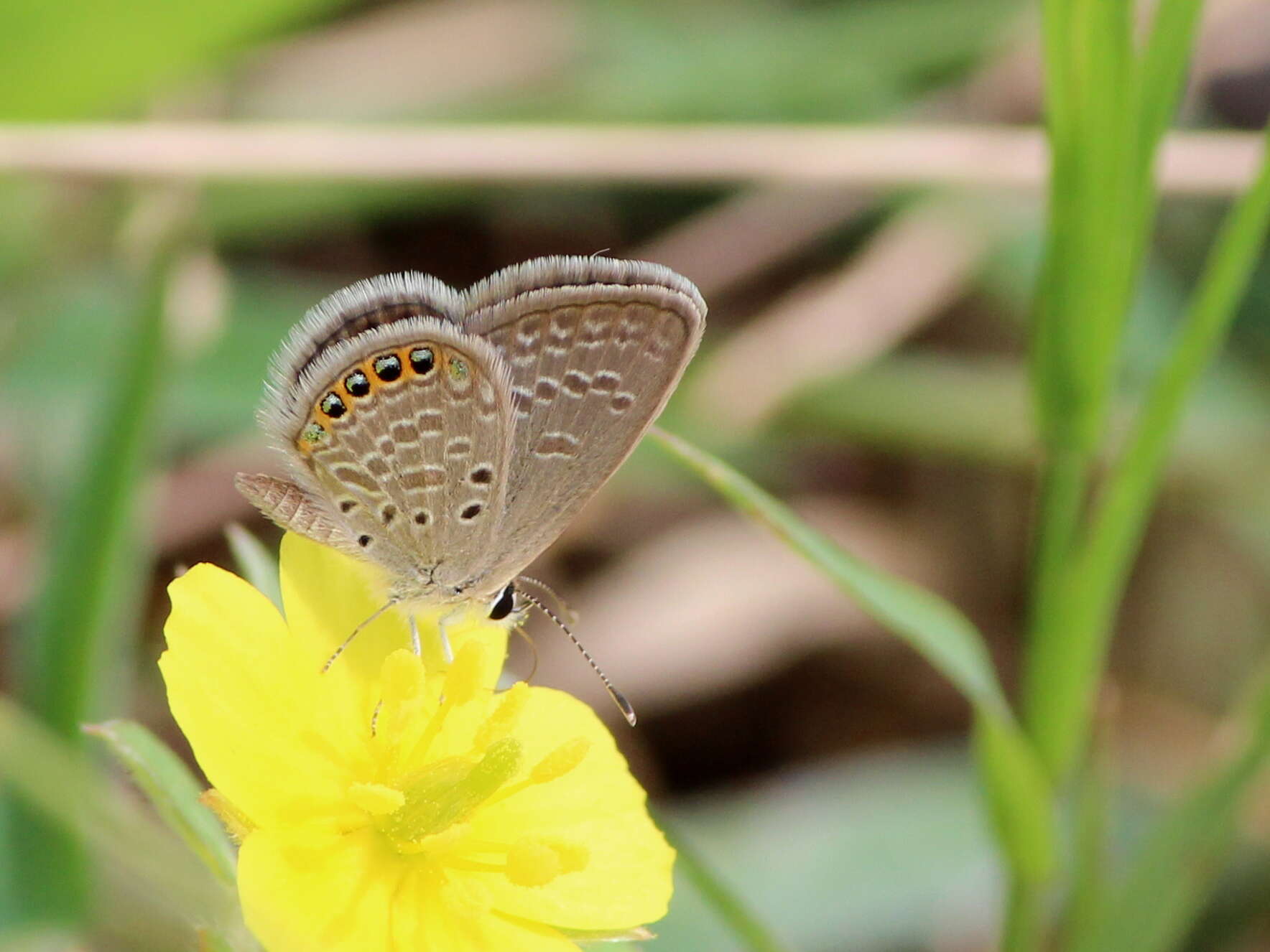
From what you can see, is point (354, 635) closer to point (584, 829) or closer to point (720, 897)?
point (584, 829)

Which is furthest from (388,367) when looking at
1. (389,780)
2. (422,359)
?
(389,780)

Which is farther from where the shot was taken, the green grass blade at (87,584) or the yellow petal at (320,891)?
the green grass blade at (87,584)

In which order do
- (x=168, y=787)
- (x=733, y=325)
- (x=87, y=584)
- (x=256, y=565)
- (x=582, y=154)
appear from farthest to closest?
(x=733, y=325) < (x=582, y=154) < (x=87, y=584) < (x=256, y=565) < (x=168, y=787)

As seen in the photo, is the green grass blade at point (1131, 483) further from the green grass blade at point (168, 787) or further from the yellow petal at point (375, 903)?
the green grass blade at point (168, 787)

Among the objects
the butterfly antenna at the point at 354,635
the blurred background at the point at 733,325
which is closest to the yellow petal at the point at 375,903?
the butterfly antenna at the point at 354,635

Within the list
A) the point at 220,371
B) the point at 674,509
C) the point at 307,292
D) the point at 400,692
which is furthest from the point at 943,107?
the point at 400,692

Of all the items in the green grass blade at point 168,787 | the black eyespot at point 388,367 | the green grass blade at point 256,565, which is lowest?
the green grass blade at point 168,787

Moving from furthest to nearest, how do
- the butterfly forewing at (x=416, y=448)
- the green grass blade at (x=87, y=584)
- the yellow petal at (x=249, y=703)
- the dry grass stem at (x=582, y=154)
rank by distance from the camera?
the dry grass stem at (x=582, y=154), the green grass blade at (x=87, y=584), the butterfly forewing at (x=416, y=448), the yellow petal at (x=249, y=703)

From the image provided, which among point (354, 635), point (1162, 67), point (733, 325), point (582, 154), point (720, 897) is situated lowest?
point (720, 897)
